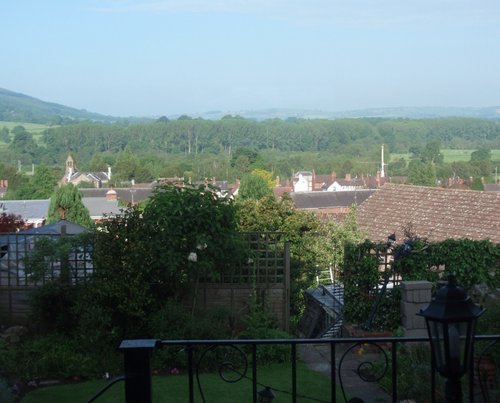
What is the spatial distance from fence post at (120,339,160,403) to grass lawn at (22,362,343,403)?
436 cm

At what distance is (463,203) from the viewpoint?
1712 centimetres

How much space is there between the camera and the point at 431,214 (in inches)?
675

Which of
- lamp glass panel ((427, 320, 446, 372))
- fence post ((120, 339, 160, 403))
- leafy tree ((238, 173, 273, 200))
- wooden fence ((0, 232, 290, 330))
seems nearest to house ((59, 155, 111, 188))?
leafy tree ((238, 173, 273, 200))

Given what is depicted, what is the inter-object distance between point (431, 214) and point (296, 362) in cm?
1111

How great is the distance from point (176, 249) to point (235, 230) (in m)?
0.93

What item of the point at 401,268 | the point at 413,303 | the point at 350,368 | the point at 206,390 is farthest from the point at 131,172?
the point at 206,390

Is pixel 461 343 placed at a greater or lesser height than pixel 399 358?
greater

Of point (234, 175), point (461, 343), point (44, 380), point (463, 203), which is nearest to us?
point (461, 343)

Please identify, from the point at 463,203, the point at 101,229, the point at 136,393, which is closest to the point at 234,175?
the point at 463,203

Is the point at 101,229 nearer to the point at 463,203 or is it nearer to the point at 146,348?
the point at 146,348

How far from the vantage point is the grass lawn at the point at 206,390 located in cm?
746

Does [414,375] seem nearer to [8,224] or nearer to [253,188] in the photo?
[8,224]

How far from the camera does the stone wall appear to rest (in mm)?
9250

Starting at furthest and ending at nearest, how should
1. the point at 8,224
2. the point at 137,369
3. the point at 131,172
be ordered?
the point at 131,172
the point at 8,224
the point at 137,369
